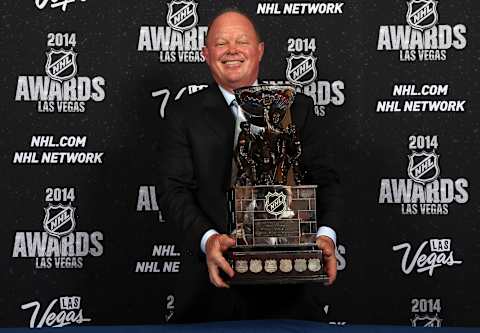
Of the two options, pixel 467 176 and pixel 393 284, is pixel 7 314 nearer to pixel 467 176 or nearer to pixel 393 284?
pixel 393 284

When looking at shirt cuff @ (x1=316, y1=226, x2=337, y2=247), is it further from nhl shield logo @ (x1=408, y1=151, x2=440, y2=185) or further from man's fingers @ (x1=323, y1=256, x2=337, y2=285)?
nhl shield logo @ (x1=408, y1=151, x2=440, y2=185)

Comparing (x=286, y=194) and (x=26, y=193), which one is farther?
(x=26, y=193)

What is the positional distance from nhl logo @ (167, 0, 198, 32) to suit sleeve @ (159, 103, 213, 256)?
113 centimetres

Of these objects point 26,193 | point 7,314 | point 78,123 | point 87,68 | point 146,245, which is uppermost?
point 87,68

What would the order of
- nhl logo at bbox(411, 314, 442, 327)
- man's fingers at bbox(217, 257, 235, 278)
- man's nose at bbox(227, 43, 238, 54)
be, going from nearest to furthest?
man's fingers at bbox(217, 257, 235, 278) < man's nose at bbox(227, 43, 238, 54) < nhl logo at bbox(411, 314, 442, 327)

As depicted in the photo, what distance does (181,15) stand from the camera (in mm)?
3275

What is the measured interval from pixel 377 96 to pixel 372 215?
0.52 meters

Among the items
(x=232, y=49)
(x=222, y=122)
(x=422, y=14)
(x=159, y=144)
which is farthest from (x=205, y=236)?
(x=422, y=14)

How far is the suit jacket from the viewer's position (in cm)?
210

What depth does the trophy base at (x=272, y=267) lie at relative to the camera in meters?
1.84

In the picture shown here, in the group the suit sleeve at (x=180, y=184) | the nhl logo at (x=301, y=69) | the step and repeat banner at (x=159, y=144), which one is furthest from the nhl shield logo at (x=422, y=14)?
the suit sleeve at (x=180, y=184)

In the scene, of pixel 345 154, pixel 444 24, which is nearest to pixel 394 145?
pixel 345 154

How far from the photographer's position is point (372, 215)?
3.24 m

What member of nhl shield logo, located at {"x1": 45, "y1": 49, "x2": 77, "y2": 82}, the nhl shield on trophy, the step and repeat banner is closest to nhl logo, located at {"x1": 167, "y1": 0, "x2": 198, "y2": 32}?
the step and repeat banner
